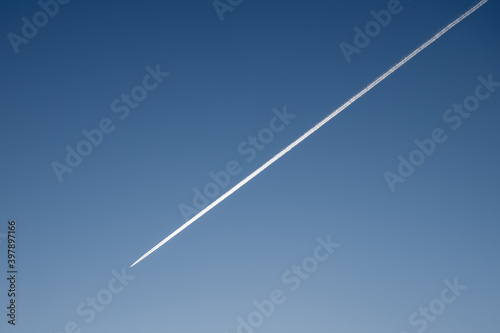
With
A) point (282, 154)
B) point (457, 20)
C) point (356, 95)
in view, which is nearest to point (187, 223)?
point (282, 154)

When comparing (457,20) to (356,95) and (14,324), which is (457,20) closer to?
(356,95)

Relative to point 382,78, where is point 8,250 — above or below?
above

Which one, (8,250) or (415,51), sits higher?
(8,250)

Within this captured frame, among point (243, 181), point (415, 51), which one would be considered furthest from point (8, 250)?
point (415, 51)

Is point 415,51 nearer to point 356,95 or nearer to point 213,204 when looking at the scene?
point 356,95

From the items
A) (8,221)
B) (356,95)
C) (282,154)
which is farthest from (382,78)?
(8,221)

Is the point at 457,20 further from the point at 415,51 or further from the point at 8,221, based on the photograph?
the point at 8,221

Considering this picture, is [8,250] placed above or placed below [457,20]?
above
